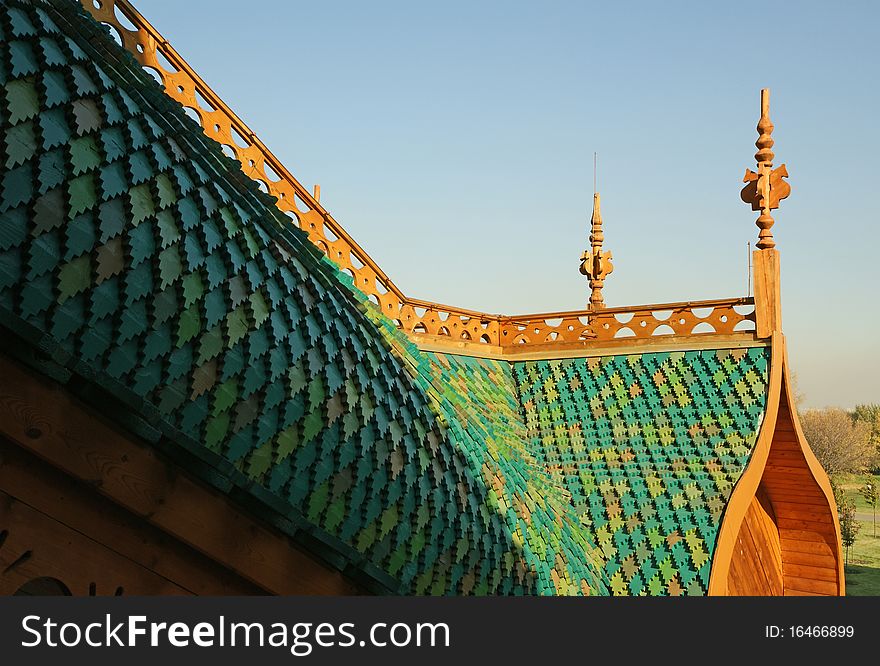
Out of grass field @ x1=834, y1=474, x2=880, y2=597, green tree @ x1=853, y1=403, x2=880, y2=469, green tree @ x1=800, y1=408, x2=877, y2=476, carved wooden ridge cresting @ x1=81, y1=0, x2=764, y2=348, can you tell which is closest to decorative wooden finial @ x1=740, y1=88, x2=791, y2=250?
carved wooden ridge cresting @ x1=81, y1=0, x2=764, y2=348

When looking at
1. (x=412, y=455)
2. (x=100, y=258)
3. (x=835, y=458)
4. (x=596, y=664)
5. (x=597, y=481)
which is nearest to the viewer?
(x=100, y=258)

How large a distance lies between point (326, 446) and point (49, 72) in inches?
71.9

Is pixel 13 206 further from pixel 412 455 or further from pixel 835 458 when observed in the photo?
pixel 835 458

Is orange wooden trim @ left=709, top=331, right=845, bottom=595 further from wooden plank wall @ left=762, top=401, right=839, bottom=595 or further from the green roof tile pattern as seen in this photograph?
the green roof tile pattern

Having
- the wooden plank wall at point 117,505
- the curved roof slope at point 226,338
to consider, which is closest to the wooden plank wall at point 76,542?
the wooden plank wall at point 117,505

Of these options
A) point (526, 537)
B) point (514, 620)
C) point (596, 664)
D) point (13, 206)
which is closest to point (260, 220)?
point (13, 206)

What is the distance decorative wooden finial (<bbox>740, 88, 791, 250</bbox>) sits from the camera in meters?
7.53

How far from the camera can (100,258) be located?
2.83 meters

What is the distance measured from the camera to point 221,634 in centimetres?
308

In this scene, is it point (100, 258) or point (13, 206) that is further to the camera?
point (100, 258)

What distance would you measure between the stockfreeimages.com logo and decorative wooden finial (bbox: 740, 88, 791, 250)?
548cm

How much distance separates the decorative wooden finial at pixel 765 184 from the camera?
7.53 metres

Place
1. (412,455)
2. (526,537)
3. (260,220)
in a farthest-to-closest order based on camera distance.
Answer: (526,537)
(412,455)
(260,220)

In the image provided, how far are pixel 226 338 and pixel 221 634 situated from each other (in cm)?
110
